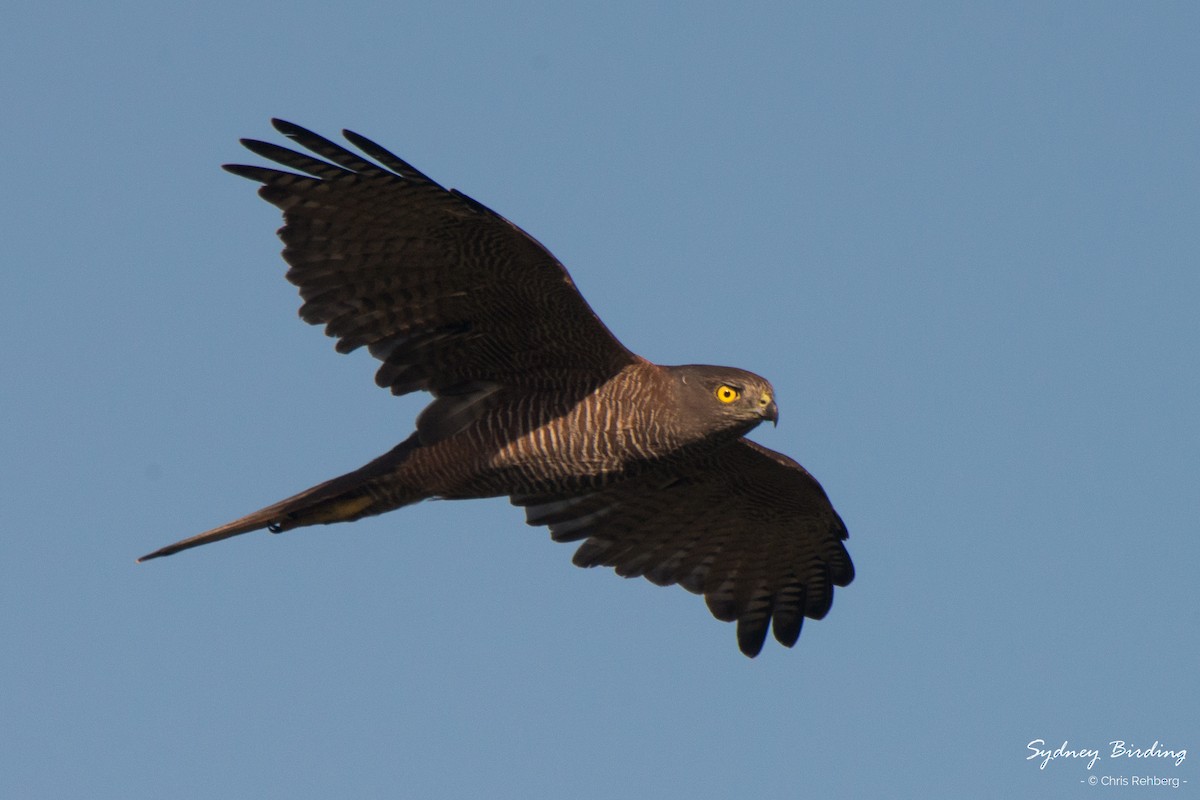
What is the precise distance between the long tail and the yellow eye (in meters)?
2.26

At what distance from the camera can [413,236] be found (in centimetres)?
1134

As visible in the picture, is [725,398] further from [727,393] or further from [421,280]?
[421,280]

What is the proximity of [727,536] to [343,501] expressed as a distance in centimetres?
350

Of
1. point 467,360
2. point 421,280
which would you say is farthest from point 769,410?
point 421,280

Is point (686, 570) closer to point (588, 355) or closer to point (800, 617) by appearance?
point (800, 617)

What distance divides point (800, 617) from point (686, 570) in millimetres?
1035

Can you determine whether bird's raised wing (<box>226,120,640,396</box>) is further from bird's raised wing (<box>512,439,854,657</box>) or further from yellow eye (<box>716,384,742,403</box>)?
bird's raised wing (<box>512,439,854,657</box>)

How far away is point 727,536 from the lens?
1396 centimetres

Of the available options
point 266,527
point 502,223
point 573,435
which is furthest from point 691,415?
point 266,527

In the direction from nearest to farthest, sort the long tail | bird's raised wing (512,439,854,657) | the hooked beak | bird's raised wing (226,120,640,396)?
1. bird's raised wing (226,120,640,396)
2. the hooked beak
3. the long tail
4. bird's raised wing (512,439,854,657)

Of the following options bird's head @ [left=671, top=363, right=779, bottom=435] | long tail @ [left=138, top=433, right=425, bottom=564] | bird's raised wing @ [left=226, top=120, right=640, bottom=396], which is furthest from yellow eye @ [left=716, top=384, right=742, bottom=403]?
long tail @ [left=138, top=433, right=425, bottom=564]

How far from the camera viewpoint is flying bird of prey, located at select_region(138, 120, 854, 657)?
11109 millimetres

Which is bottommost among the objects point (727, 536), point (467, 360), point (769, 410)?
point (727, 536)

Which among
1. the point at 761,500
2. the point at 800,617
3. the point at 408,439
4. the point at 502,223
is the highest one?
the point at 502,223
